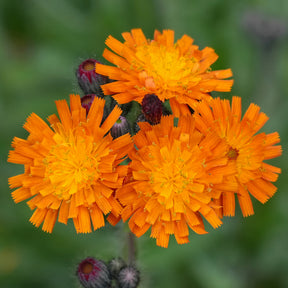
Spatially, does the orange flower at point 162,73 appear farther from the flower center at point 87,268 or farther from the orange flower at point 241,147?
the flower center at point 87,268

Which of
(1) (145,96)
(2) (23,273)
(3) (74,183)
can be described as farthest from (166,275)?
(1) (145,96)

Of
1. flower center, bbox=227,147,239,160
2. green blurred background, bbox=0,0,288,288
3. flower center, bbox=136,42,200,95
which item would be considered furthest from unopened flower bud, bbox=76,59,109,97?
green blurred background, bbox=0,0,288,288

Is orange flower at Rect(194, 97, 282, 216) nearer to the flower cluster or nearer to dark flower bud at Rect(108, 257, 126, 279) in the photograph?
the flower cluster

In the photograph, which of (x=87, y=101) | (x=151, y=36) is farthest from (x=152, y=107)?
(x=151, y=36)

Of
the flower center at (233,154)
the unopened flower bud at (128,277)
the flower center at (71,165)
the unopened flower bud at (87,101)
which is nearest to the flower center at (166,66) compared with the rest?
the unopened flower bud at (87,101)

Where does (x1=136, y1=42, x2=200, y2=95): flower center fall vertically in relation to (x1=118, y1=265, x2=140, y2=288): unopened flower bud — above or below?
above

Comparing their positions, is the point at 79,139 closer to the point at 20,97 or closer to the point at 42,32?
the point at 20,97

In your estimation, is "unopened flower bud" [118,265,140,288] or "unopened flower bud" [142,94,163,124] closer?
"unopened flower bud" [142,94,163,124]

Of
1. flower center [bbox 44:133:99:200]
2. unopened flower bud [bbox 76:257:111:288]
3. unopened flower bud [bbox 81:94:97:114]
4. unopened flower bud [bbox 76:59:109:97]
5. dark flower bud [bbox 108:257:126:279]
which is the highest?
unopened flower bud [bbox 76:59:109:97]
